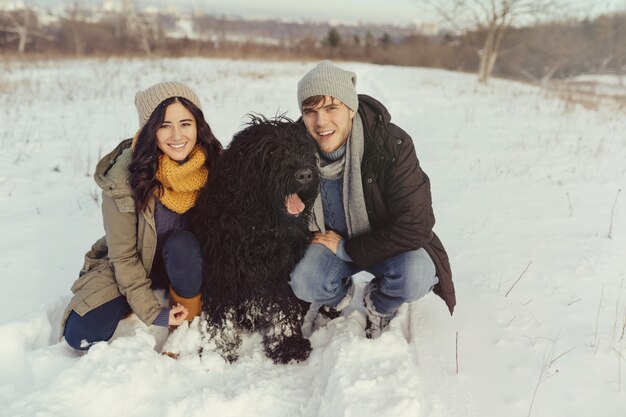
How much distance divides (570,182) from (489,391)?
353 cm

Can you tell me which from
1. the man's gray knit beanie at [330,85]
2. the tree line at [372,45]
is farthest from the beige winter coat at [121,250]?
the tree line at [372,45]

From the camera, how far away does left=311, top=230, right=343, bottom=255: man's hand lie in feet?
7.60

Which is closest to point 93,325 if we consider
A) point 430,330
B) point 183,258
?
point 183,258

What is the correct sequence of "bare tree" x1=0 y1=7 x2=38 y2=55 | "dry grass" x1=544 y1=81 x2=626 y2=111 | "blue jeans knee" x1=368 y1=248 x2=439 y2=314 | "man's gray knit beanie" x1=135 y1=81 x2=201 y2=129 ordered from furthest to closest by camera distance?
"bare tree" x1=0 y1=7 x2=38 y2=55 → "dry grass" x1=544 y1=81 x2=626 y2=111 → "blue jeans knee" x1=368 y1=248 x2=439 y2=314 → "man's gray knit beanie" x1=135 y1=81 x2=201 y2=129

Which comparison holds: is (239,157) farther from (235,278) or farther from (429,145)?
(429,145)

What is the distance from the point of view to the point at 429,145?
6.55 meters

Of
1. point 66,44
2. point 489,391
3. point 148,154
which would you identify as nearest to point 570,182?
point 489,391

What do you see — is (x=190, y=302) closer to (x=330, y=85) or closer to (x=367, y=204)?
(x=367, y=204)

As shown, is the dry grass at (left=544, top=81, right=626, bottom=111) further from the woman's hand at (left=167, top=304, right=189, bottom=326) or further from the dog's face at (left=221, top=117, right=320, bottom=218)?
the woman's hand at (left=167, top=304, right=189, bottom=326)

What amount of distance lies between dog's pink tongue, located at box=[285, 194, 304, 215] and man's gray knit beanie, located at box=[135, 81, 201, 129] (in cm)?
75

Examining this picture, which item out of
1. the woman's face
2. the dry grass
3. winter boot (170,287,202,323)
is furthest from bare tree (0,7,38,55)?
winter boot (170,287,202,323)

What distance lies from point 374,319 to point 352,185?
81 centimetres

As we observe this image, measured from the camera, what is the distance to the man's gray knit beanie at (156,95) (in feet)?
6.77

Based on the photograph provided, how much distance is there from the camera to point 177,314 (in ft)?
7.44
